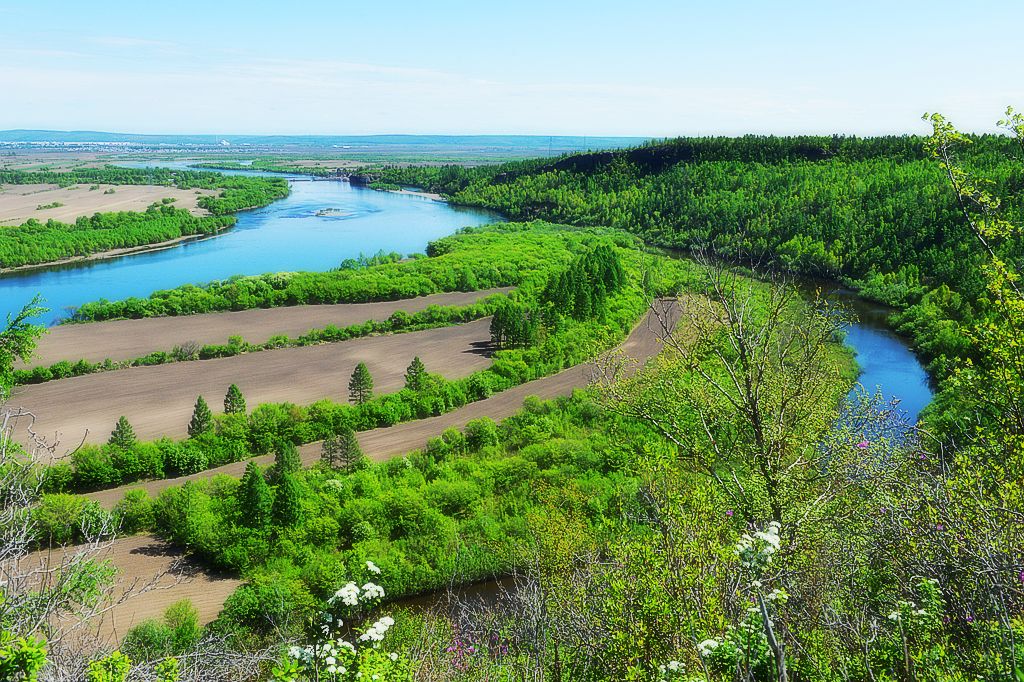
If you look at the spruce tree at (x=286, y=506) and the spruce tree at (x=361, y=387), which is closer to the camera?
the spruce tree at (x=286, y=506)

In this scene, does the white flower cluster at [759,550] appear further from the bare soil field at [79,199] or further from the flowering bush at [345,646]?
the bare soil field at [79,199]

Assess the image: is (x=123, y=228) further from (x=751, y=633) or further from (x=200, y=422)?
(x=751, y=633)

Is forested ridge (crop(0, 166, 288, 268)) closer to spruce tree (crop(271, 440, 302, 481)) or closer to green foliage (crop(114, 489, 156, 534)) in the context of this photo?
green foliage (crop(114, 489, 156, 534))

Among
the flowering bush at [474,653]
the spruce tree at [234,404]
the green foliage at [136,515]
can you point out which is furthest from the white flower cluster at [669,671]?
the spruce tree at [234,404]

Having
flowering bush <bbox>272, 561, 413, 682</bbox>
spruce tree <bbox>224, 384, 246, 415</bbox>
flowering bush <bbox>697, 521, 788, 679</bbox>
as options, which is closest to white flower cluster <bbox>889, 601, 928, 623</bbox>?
flowering bush <bbox>697, 521, 788, 679</bbox>

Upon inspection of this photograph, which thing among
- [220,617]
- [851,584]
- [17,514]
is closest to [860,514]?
[851,584]

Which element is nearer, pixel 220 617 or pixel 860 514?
pixel 860 514

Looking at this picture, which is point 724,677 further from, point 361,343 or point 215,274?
point 215,274
